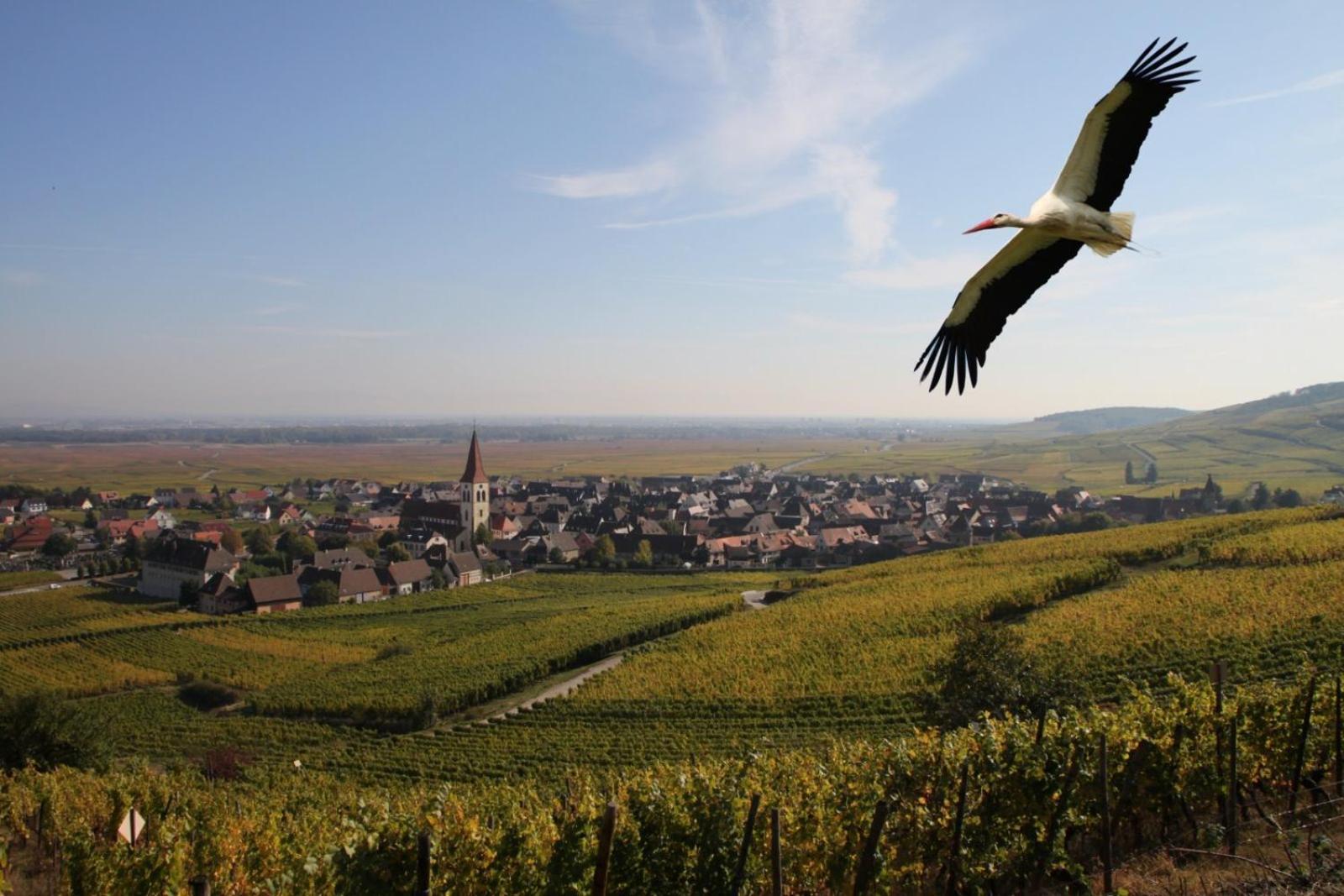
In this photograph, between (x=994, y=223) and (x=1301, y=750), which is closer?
(x=994, y=223)

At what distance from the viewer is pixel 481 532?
90438 millimetres

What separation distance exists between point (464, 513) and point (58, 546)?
38.9m

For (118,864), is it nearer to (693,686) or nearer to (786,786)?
(786,786)

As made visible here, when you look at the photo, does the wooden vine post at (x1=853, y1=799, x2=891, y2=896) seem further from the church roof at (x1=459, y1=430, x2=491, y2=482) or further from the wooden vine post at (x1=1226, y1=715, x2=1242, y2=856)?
the church roof at (x1=459, y1=430, x2=491, y2=482)

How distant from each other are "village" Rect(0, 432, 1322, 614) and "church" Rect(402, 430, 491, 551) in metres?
0.21

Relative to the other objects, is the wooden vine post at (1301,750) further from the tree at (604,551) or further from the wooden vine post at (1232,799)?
the tree at (604,551)

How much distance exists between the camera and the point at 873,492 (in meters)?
137

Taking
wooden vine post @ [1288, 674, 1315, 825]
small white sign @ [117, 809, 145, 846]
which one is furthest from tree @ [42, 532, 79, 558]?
wooden vine post @ [1288, 674, 1315, 825]

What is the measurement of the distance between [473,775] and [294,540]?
65894 millimetres

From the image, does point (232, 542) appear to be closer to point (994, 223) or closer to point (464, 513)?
point (464, 513)

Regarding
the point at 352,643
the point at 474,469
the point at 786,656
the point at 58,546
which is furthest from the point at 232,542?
the point at 786,656

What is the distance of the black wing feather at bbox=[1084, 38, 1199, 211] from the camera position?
4.74 meters

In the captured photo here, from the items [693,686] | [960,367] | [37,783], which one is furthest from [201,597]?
[960,367]

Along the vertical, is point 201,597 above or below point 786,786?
below
